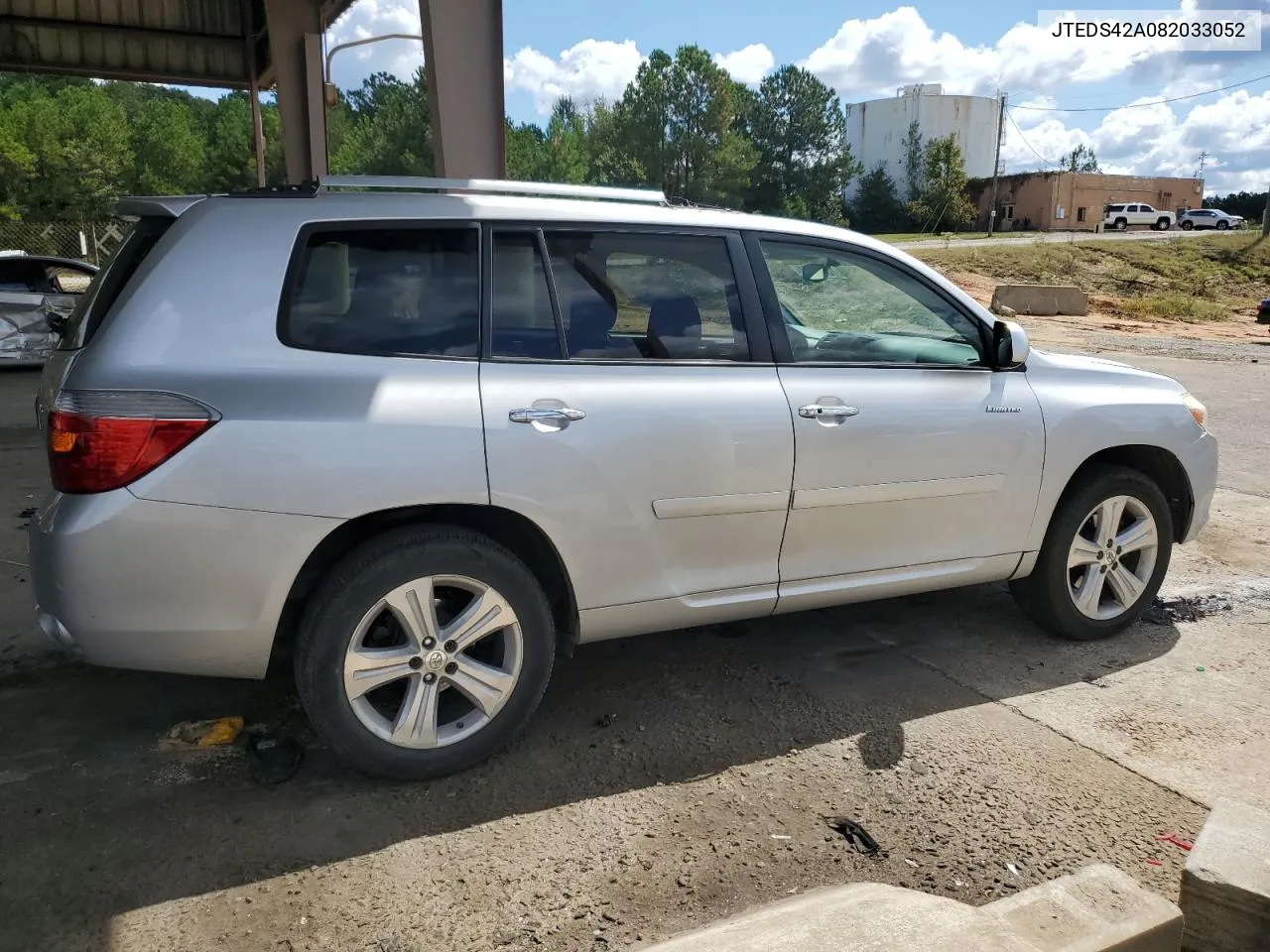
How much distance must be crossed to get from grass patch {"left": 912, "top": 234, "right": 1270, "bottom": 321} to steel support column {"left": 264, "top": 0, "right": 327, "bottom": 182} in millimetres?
23656

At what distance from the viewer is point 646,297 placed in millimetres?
3494

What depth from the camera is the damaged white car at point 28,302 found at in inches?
502

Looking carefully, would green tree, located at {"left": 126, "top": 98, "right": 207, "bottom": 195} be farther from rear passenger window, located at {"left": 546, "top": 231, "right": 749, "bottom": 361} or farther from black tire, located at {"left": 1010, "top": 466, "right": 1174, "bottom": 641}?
black tire, located at {"left": 1010, "top": 466, "right": 1174, "bottom": 641}

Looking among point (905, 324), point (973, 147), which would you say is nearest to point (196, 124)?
point (973, 147)

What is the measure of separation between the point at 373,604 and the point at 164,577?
1.94 ft

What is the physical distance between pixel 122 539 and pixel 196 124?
84119mm

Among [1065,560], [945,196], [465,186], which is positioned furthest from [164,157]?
[1065,560]

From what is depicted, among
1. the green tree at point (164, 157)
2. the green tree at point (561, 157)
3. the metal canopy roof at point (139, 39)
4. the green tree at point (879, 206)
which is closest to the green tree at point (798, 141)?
the green tree at point (879, 206)

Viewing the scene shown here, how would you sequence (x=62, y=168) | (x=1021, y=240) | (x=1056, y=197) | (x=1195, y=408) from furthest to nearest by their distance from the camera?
(x=1056, y=197)
(x=1021, y=240)
(x=62, y=168)
(x=1195, y=408)

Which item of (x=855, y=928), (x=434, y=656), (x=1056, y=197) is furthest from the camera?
(x=1056, y=197)

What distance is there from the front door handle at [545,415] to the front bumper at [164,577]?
0.65 metres

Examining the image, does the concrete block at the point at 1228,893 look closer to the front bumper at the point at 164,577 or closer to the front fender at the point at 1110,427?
the front fender at the point at 1110,427

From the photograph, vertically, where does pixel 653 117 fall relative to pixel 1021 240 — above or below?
above

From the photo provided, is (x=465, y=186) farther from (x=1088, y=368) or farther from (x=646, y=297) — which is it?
(x=1088, y=368)
